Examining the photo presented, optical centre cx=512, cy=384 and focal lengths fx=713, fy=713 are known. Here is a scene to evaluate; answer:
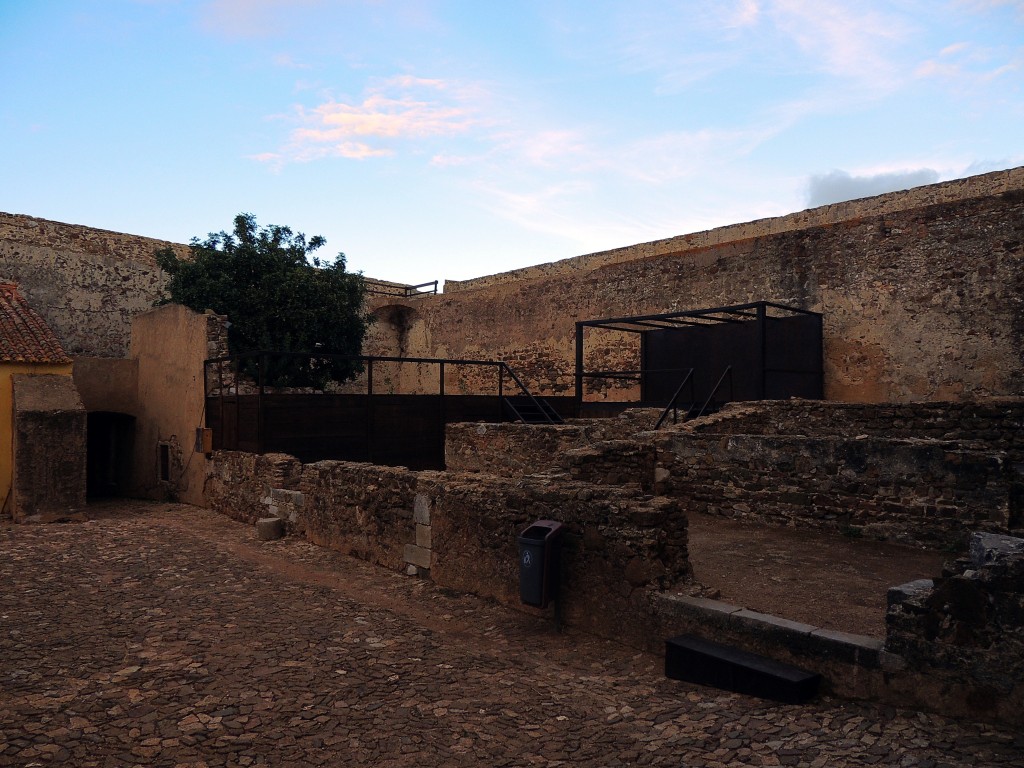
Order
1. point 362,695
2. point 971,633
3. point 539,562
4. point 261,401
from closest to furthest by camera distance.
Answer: point 971,633
point 362,695
point 539,562
point 261,401

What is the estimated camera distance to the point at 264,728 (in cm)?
400

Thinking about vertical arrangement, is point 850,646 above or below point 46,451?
below

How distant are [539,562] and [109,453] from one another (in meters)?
14.1

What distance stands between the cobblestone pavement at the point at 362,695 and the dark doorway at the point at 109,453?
358 inches

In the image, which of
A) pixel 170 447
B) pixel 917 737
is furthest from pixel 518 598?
pixel 170 447

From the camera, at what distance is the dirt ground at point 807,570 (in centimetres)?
508

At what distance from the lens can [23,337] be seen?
1305 cm

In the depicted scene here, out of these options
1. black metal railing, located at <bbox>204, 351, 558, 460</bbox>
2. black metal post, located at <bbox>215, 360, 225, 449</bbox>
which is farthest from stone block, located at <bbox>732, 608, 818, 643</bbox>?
black metal post, located at <bbox>215, 360, 225, 449</bbox>

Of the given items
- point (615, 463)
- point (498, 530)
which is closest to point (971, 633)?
point (498, 530)

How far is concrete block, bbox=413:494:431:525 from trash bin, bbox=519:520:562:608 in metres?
1.80

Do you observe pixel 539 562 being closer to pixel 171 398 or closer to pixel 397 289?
pixel 171 398

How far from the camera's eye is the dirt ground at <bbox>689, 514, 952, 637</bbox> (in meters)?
5.08

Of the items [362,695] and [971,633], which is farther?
[362,695]

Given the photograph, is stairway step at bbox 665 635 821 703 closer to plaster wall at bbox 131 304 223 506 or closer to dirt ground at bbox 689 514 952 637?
dirt ground at bbox 689 514 952 637
